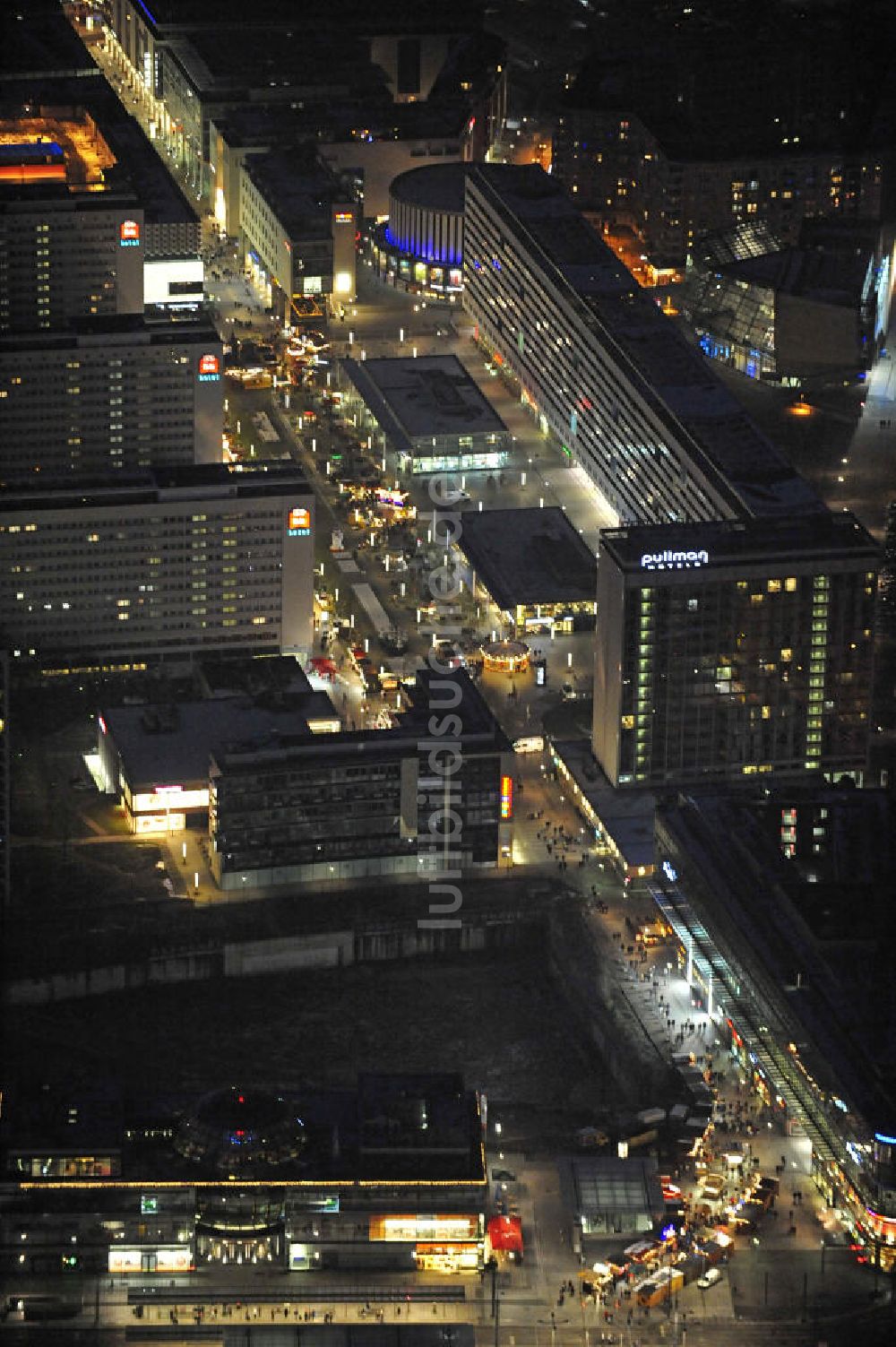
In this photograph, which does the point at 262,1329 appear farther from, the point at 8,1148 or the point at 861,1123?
the point at 861,1123

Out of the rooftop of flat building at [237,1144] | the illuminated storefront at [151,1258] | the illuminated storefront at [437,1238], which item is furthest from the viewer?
the rooftop of flat building at [237,1144]

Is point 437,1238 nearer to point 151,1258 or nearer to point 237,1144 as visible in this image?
point 237,1144

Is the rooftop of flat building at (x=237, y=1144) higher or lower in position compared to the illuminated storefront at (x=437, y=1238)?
higher

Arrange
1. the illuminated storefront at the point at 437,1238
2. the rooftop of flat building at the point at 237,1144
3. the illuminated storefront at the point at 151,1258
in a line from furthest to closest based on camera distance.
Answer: the rooftop of flat building at the point at 237,1144
the illuminated storefront at the point at 437,1238
the illuminated storefront at the point at 151,1258

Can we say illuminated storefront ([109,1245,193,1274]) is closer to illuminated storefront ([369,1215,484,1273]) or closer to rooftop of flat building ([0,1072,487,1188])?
rooftop of flat building ([0,1072,487,1188])

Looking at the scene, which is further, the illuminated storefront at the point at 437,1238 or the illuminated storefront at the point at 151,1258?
the illuminated storefront at the point at 437,1238

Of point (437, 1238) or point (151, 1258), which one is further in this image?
point (437, 1238)

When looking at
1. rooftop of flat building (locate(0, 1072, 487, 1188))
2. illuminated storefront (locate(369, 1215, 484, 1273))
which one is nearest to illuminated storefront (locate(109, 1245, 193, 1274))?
rooftop of flat building (locate(0, 1072, 487, 1188))

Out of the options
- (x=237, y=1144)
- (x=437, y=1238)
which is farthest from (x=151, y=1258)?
(x=437, y=1238)

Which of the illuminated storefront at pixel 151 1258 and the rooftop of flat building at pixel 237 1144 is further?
the rooftop of flat building at pixel 237 1144

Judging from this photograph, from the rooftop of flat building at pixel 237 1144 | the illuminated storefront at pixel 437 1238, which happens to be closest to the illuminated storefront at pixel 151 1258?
the rooftop of flat building at pixel 237 1144

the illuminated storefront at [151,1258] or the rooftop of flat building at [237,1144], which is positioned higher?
the rooftop of flat building at [237,1144]

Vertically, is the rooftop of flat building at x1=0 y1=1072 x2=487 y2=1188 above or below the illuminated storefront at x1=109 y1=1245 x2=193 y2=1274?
above

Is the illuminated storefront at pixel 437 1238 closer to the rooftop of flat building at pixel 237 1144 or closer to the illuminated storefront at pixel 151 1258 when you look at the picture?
the rooftop of flat building at pixel 237 1144
